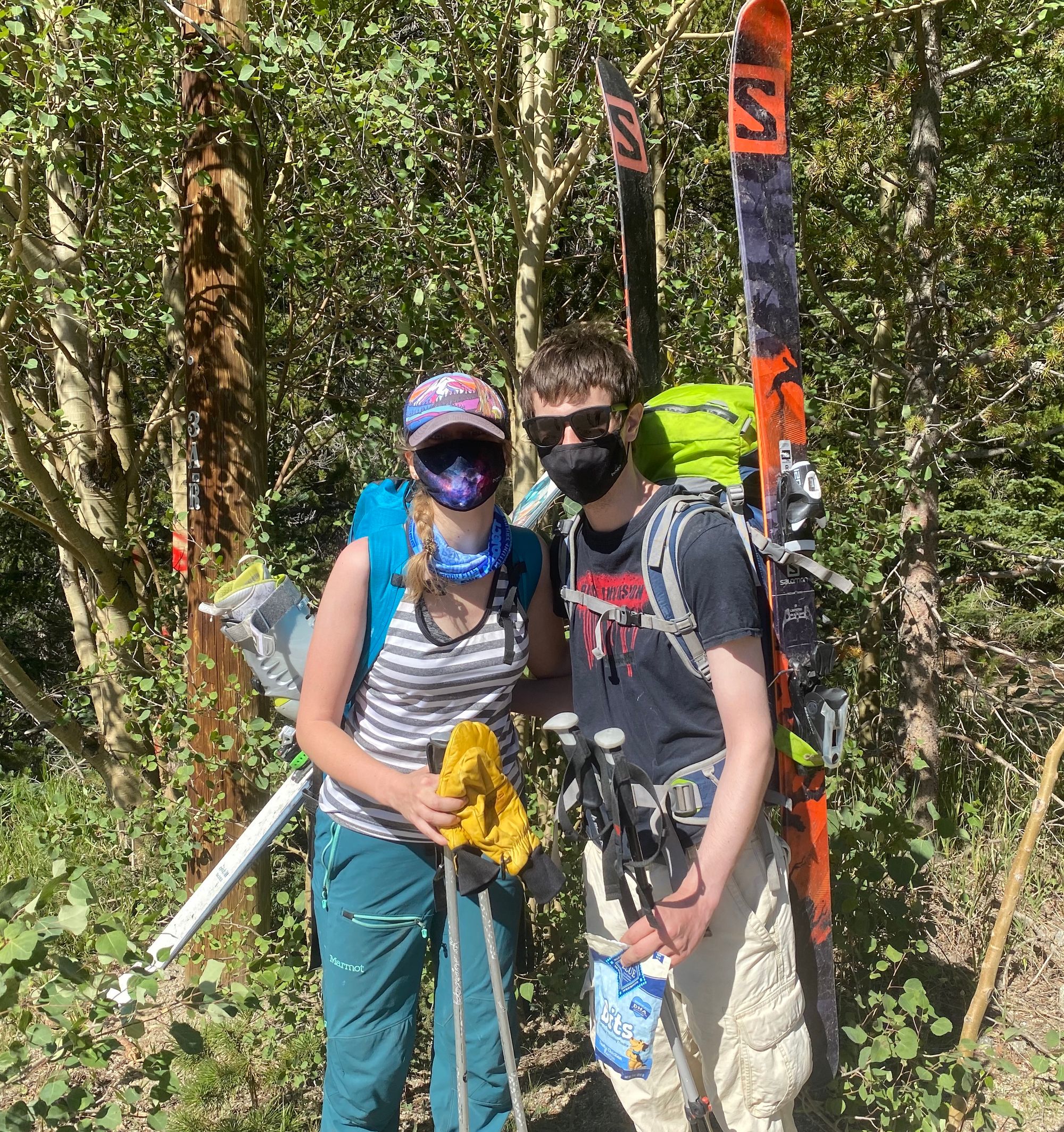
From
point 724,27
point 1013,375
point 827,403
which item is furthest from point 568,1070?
Answer: point 724,27

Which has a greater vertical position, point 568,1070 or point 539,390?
point 539,390

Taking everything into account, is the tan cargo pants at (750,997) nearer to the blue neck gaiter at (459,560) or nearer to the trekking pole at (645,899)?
the trekking pole at (645,899)

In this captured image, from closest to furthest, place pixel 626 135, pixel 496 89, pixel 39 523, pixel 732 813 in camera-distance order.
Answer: pixel 732 813, pixel 626 135, pixel 496 89, pixel 39 523

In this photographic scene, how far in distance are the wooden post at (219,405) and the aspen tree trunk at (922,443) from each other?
2616 mm

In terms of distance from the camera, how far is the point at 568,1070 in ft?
10.5

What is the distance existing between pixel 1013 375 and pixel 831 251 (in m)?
0.94

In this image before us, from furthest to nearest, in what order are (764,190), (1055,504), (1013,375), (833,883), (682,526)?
(1055,504), (1013,375), (833,883), (764,190), (682,526)

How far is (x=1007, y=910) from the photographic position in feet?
7.87

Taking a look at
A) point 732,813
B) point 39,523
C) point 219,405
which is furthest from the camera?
point 39,523

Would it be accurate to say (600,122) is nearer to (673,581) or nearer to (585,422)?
(585,422)

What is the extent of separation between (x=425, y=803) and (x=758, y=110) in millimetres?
1947

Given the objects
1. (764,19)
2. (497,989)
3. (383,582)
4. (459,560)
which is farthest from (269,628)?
(764,19)

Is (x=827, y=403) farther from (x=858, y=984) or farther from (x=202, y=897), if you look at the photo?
(x=202, y=897)

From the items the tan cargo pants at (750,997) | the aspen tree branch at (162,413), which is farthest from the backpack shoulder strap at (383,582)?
the aspen tree branch at (162,413)
